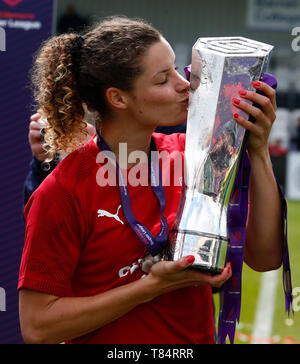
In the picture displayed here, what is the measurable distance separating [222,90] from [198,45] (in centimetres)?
14

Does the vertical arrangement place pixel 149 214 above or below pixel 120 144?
below

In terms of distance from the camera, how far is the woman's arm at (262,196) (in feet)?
5.07

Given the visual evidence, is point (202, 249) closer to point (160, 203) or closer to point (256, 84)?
point (160, 203)

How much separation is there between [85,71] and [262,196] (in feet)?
1.92

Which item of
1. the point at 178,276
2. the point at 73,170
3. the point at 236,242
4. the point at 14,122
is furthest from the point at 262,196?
the point at 14,122

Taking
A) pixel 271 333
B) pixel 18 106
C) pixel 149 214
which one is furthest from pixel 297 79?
pixel 149 214

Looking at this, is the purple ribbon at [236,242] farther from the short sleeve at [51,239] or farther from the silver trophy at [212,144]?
the short sleeve at [51,239]

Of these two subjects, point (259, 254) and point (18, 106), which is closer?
point (259, 254)

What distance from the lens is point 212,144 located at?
156 centimetres

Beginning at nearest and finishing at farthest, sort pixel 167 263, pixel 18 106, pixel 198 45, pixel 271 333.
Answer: pixel 167 263, pixel 198 45, pixel 18 106, pixel 271 333

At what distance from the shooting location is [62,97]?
176cm

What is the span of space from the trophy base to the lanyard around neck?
66 millimetres

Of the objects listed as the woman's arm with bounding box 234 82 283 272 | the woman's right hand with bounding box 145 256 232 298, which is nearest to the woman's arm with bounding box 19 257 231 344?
the woman's right hand with bounding box 145 256 232 298
